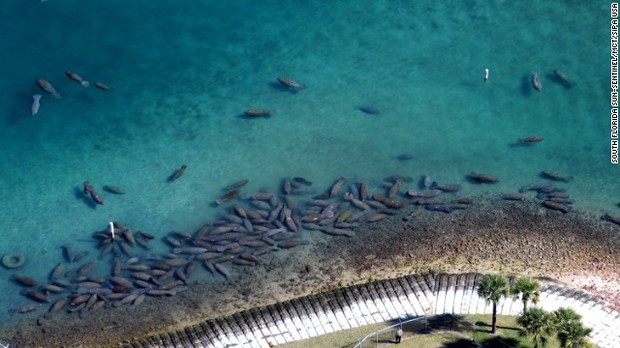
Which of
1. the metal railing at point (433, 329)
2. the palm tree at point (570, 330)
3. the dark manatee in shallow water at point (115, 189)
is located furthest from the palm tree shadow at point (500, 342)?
the dark manatee in shallow water at point (115, 189)

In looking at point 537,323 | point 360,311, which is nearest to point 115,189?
point 360,311

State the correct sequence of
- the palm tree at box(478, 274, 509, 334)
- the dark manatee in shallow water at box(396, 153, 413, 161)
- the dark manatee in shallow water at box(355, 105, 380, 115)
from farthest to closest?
the dark manatee in shallow water at box(355, 105, 380, 115) → the dark manatee in shallow water at box(396, 153, 413, 161) → the palm tree at box(478, 274, 509, 334)

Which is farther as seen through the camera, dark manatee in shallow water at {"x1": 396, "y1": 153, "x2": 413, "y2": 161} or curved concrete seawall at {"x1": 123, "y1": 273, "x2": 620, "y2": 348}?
dark manatee in shallow water at {"x1": 396, "y1": 153, "x2": 413, "y2": 161}

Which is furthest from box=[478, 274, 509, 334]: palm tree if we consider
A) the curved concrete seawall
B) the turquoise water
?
the turquoise water

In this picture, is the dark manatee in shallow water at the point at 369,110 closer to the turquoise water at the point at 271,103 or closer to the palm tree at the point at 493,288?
the turquoise water at the point at 271,103

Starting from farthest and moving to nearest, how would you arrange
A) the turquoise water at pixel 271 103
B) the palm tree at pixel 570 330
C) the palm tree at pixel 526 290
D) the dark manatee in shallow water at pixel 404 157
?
the dark manatee in shallow water at pixel 404 157, the turquoise water at pixel 271 103, the palm tree at pixel 526 290, the palm tree at pixel 570 330

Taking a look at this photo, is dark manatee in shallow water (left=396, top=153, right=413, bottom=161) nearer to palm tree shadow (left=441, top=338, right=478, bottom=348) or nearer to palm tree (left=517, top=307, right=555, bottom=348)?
palm tree shadow (left=441, top=338, right=478, bottom=348)

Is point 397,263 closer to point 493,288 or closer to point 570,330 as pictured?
point 493,288
